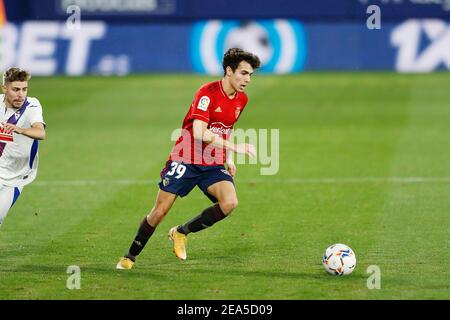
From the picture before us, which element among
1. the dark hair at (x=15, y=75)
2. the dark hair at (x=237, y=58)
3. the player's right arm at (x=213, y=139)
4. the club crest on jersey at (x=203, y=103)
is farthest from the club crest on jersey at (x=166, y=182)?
the dark hair at (x=15, y=75)

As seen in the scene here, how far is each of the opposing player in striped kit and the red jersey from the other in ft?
5.00

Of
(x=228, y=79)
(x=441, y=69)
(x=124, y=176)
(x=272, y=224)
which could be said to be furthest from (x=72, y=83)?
(x=228, y=79)

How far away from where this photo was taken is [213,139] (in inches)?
388

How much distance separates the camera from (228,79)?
10.3 m

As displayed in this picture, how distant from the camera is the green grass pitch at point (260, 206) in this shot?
9.60 metres

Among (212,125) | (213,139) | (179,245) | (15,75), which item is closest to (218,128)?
(212,125)

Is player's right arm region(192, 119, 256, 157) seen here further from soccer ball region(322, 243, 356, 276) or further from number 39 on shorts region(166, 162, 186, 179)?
soccer ball region(322, 243, 356, 276)

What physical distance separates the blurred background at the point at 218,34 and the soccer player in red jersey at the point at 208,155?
2123 cm

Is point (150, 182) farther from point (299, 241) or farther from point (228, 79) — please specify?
point (228, 79)

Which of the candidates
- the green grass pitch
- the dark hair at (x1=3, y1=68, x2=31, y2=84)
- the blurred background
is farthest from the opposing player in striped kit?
the blurred background

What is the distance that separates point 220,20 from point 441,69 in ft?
24.5

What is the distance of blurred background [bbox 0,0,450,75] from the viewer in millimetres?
31547

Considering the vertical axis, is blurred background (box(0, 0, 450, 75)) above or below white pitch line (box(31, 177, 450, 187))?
above

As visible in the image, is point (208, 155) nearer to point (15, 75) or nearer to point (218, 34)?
point (15, 75)
